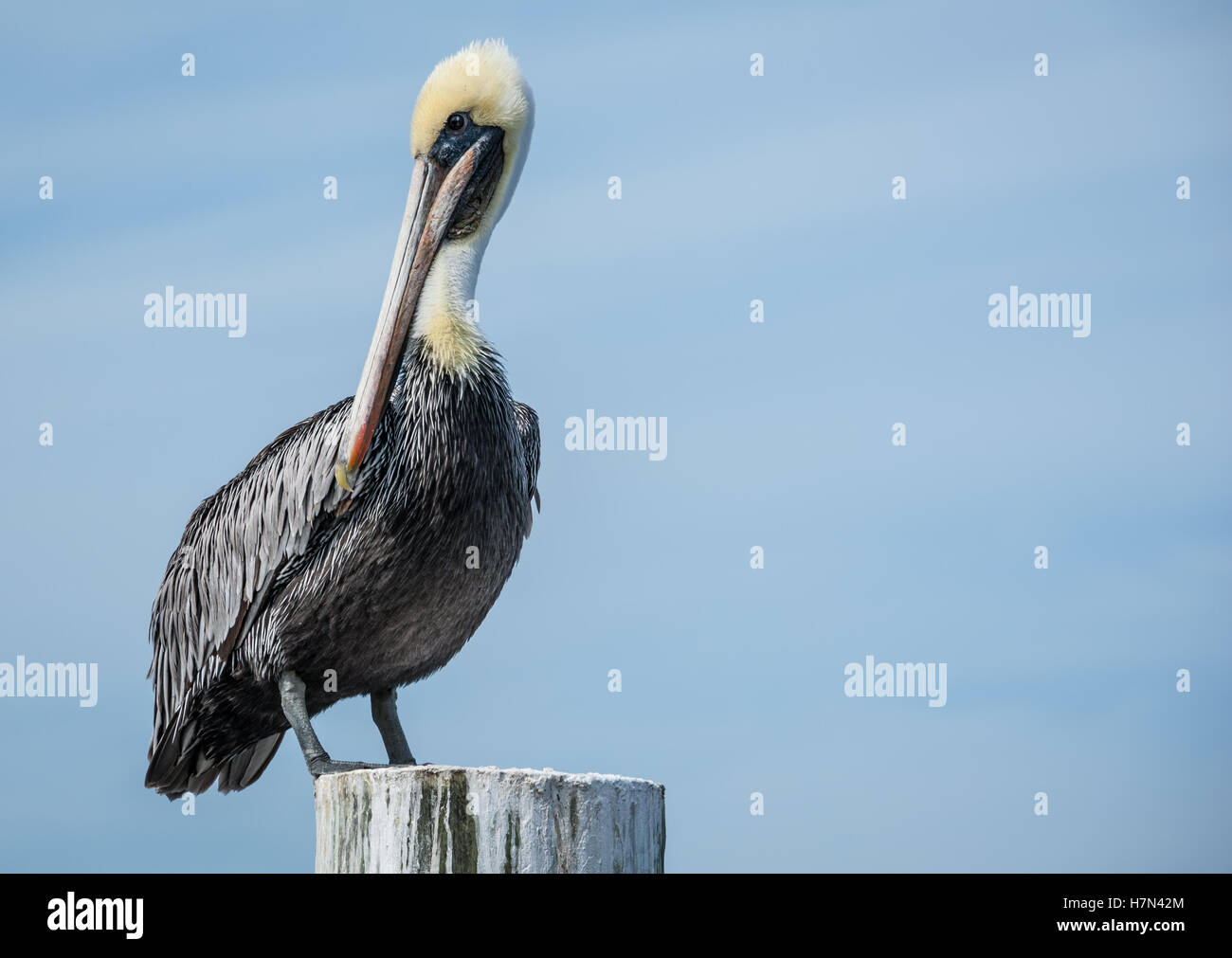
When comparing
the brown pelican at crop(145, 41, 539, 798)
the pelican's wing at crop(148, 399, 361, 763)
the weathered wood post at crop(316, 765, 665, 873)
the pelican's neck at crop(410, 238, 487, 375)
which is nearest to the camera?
the weathered wood post at crop(316, 765, 665, 873)

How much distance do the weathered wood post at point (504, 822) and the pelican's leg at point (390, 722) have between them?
218cm

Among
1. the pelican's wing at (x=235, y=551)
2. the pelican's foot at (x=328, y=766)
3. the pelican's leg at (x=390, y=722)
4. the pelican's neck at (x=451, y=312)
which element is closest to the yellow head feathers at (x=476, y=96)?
the pelican's neck at (x=451, y=312)

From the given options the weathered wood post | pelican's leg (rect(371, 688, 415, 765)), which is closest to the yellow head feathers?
pelican's leg (rect(371, 688, 415, 765))

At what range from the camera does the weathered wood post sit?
5.11 metres

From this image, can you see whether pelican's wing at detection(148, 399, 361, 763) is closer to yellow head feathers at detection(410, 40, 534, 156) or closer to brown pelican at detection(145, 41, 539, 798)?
brown pelican at detection(145, 41, 539, 798)

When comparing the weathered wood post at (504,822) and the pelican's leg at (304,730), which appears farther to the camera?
the pelican's leg at (304,730)

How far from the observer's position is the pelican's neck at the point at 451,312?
7.46 m

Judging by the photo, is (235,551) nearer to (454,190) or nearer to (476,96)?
(454,190)

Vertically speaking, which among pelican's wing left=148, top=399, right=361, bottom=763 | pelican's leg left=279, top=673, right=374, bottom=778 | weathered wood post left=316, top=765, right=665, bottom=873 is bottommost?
weathered wood post left=316, top=765, right=665, bottom=873

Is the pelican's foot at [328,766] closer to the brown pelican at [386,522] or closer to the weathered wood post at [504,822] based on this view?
the brown pelican at [386,522]

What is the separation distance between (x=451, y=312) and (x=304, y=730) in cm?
193
